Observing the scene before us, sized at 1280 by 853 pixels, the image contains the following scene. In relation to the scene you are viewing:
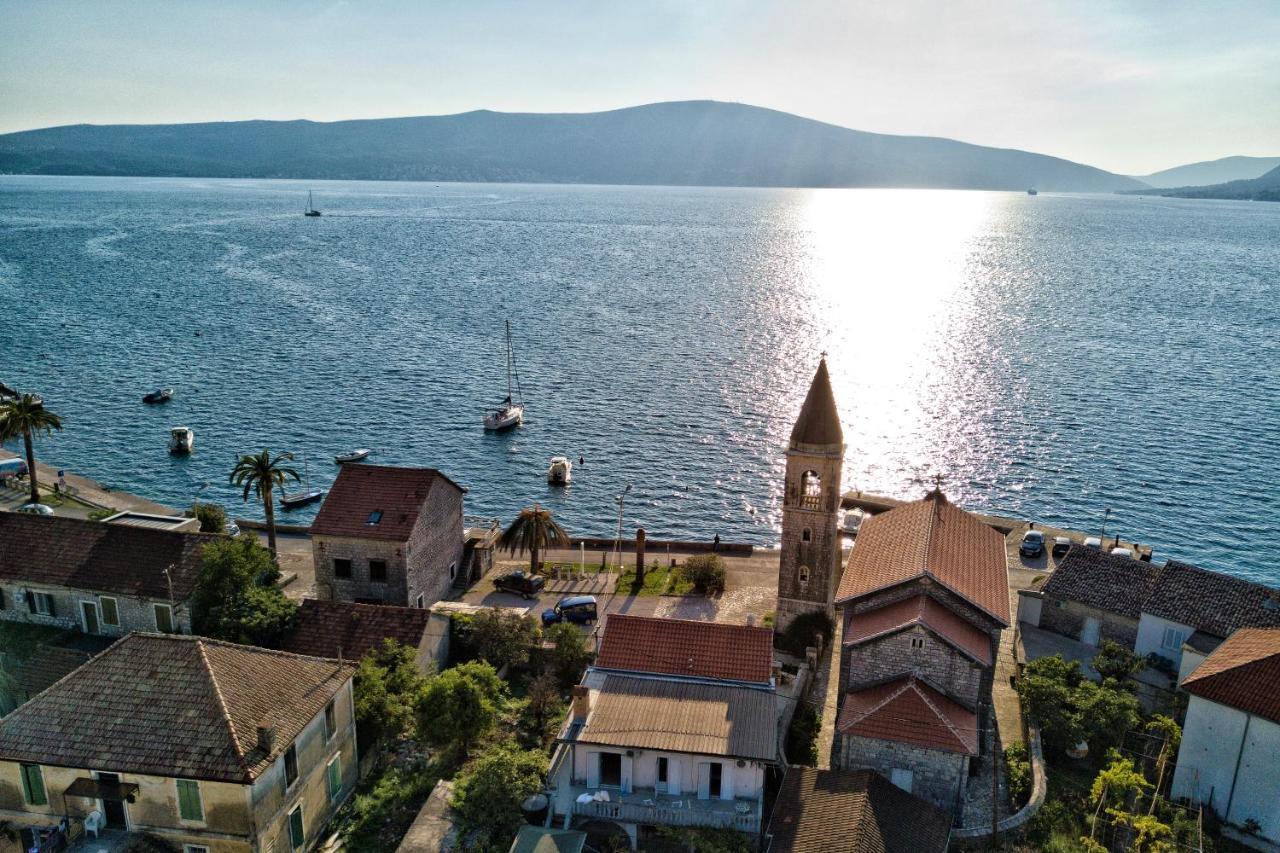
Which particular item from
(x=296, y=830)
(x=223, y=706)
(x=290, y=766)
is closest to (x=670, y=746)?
(x=290, y=766)

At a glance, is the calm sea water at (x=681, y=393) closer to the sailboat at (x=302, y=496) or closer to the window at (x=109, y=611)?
the sailboat at (x=302, y=496)

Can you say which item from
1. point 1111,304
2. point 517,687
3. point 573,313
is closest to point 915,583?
point 517,687

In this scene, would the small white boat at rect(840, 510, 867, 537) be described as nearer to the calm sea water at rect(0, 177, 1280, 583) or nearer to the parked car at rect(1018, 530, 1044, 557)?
the calm sea water at rect(0, 177, 1280, 583)

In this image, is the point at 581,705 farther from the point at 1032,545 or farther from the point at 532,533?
the point at 1032,545

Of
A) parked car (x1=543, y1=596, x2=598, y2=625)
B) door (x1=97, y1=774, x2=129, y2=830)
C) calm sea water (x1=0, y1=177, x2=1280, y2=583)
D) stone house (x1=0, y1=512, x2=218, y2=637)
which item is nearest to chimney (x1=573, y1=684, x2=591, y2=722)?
door (x1=97, y1=774, x2=129, y2=830)

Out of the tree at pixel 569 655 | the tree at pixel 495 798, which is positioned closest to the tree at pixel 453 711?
the tree at pixel 495 798

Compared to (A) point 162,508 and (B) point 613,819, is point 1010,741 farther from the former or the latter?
(A) point 162,508
